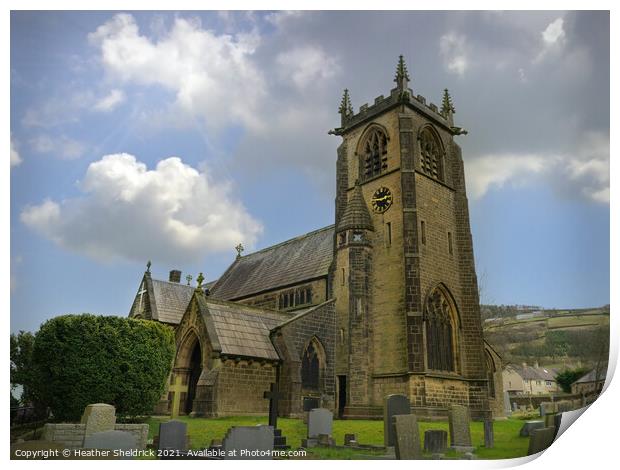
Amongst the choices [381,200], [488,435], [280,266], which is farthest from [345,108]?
[488,435]

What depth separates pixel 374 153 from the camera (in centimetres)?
2742

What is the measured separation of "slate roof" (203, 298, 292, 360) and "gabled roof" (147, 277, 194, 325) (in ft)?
38.1

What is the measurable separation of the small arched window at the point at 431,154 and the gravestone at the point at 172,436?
18.7 meters

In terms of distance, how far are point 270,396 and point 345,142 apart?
711 inches

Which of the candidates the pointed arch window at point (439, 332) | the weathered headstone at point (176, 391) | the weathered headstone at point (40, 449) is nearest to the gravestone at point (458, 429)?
the pointed arch window at point (439, 332)

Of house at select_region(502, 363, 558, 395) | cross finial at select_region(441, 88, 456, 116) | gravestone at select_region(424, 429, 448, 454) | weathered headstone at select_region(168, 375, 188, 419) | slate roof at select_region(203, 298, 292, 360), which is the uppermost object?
cross finial at select_region(441, 88, 456, 116)

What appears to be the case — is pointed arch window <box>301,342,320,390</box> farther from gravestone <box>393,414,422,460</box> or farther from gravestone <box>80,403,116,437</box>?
gravestone <box>80,403,116,437</box>

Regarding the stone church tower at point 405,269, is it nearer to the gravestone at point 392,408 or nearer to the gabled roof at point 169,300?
the gravestone at point 392,408

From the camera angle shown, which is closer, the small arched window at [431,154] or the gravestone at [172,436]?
the gravestone at [172,436]

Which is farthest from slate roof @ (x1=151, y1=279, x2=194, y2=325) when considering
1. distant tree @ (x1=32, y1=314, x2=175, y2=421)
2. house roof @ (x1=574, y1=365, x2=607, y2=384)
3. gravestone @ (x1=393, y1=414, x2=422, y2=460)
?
house roof @ (x1=574, y1=365, x2=607, y2=384)

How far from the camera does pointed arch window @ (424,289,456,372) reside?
2289 cm

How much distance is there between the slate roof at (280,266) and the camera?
2955 cm

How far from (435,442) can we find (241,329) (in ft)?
38.8

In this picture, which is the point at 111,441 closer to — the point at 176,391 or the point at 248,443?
the point at 248,443
